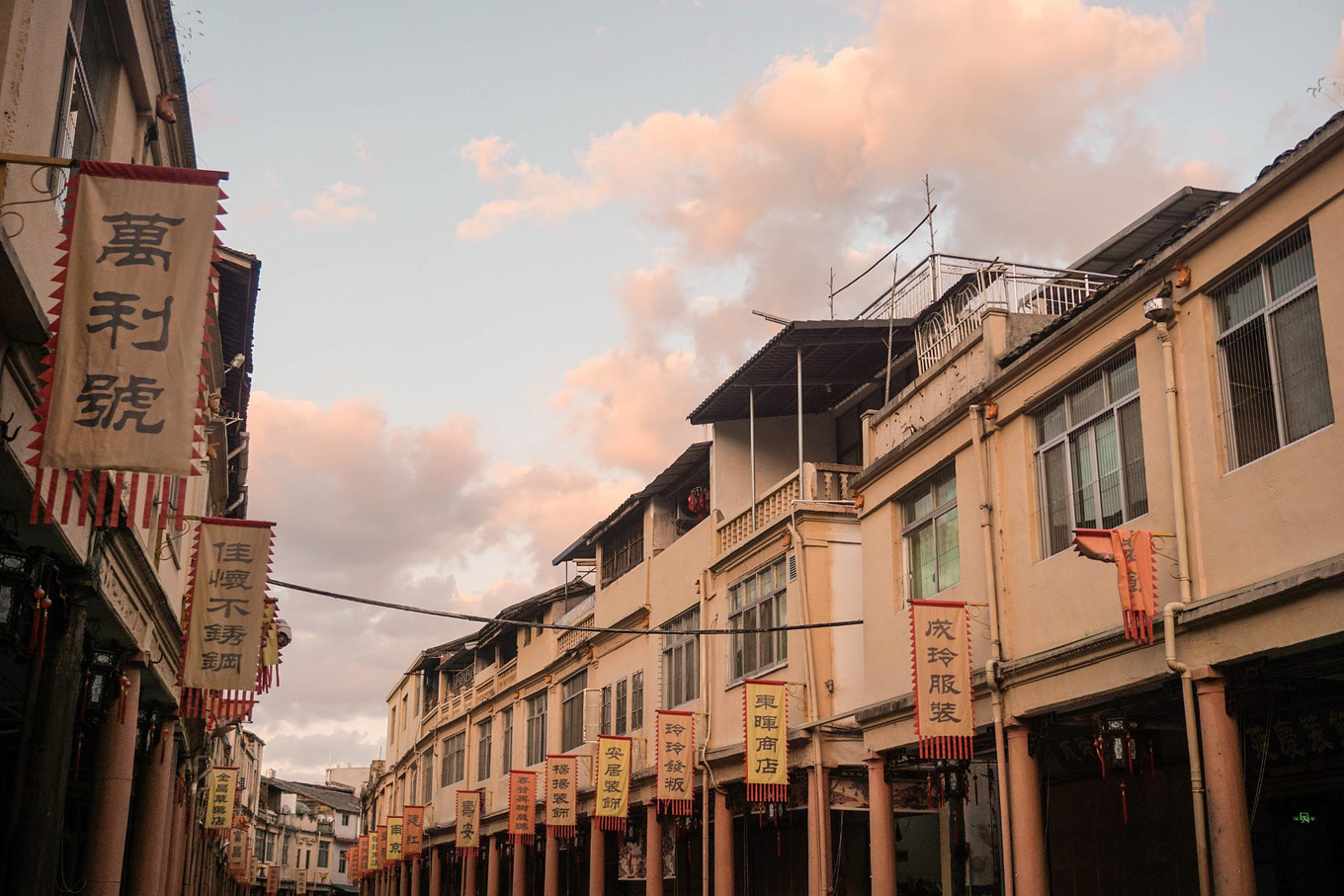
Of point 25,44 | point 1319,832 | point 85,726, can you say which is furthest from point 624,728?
point 25,44

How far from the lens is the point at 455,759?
46875mm

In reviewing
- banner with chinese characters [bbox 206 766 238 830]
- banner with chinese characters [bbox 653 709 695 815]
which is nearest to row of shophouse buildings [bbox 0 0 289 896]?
banner with chinese characters [bbox 653 709 695 815]

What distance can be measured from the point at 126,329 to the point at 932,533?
11.6 meters

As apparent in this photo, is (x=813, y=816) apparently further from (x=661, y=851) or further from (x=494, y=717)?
(x=494, y=717)

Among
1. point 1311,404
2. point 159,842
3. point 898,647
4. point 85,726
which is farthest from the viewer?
point 159,842

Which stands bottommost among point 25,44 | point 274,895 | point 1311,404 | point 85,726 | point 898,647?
point 274,895

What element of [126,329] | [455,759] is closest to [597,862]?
[455,759]

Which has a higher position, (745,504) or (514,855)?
(745,504)

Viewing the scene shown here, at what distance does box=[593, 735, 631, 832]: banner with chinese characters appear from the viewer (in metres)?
26.1

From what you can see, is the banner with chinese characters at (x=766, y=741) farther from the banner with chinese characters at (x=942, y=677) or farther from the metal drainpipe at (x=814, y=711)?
the banner with chinese characters at (x=942, y=677)

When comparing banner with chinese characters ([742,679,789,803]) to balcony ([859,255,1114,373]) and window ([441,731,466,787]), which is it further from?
window ([441,731,466,787])

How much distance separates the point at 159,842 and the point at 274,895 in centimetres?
7191

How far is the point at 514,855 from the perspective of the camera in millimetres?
34969

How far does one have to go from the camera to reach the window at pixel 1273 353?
36.2ft
